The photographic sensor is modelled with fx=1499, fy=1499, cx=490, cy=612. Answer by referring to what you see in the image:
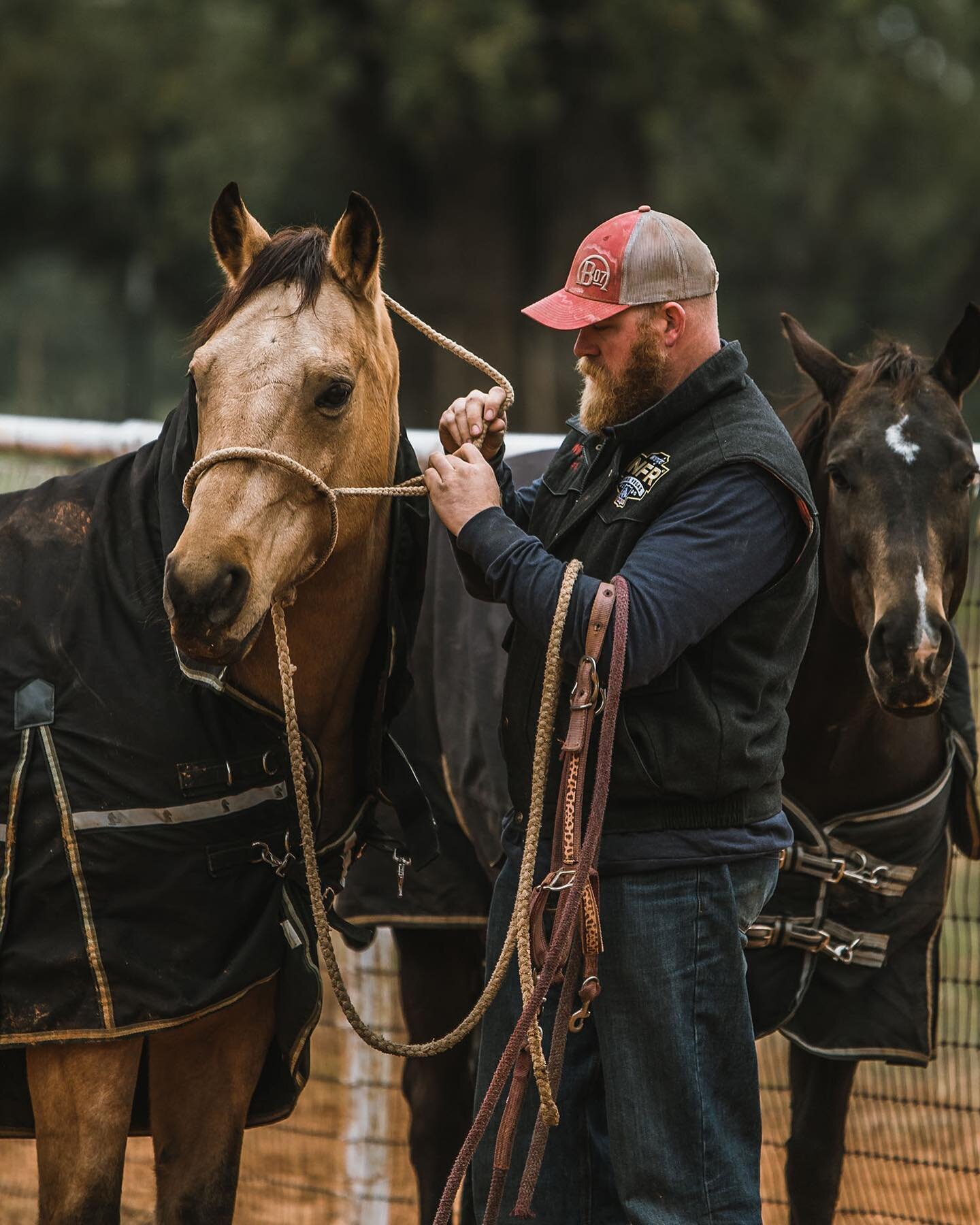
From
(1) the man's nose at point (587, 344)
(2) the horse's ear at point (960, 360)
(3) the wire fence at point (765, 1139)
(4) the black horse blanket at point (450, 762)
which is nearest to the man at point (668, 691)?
(1) the man's nose at point (587, 344)

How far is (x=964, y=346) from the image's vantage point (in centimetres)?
325

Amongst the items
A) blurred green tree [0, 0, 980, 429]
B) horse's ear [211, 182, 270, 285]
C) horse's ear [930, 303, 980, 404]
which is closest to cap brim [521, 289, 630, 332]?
horse's ear [211, 182, 270, 285]

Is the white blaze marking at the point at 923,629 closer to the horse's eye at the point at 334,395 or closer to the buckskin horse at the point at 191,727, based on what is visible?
the buckskin horse at the point at 191,727

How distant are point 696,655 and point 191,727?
890 mm

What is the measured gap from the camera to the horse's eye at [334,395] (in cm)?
258

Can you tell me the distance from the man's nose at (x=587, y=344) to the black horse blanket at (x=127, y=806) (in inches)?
27.4

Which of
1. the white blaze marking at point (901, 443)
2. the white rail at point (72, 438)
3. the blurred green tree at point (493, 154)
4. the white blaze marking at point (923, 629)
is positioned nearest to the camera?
the white blaze marking at point (923, 629)

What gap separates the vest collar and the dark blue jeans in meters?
0.75

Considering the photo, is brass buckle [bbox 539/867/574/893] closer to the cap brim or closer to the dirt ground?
the cap brim

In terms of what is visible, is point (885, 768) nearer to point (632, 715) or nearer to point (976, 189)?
point (632, 715)

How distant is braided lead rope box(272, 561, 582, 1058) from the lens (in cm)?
244

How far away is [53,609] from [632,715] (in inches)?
41.6

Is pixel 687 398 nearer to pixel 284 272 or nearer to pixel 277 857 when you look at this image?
pixel 284 272

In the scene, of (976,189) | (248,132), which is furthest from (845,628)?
(976,189)
